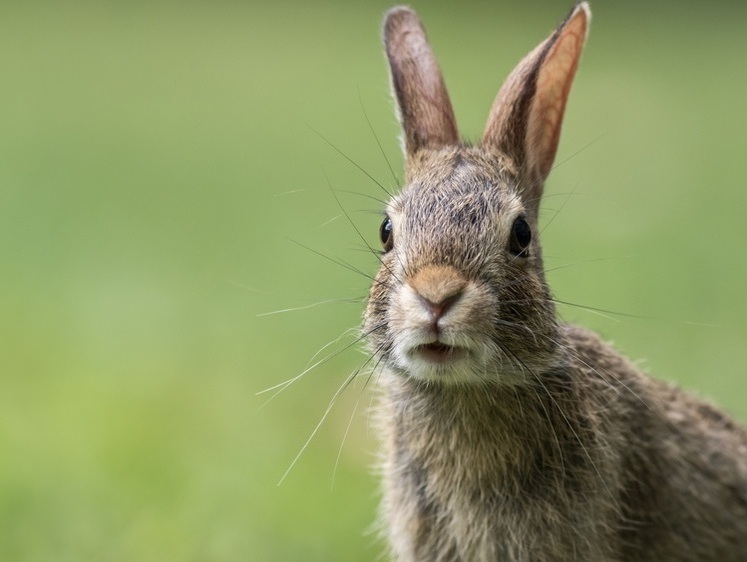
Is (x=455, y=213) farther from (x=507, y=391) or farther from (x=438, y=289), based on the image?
(x=507, y=391)

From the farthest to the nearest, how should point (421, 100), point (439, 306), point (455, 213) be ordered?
point (421, 100)
point (455, 213)
point (439, 306)

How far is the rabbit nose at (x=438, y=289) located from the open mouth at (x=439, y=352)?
0.16 metres

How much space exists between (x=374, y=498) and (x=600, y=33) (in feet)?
45.5

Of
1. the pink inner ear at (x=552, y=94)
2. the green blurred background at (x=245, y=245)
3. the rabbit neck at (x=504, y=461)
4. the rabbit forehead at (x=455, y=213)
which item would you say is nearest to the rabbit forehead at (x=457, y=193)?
the rabbit forehead at (x=455, y=213)

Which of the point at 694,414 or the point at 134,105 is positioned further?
the point at 134,105

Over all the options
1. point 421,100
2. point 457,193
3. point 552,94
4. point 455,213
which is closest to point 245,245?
point 421,100

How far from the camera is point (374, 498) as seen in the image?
21.5 ft

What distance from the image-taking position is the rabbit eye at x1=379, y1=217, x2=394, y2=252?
461 centimetres

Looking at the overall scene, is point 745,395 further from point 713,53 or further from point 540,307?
point 713,53

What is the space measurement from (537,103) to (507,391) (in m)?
1.25

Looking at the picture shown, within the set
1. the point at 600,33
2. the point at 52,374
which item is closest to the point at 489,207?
the point at 52,374

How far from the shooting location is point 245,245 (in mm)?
10375

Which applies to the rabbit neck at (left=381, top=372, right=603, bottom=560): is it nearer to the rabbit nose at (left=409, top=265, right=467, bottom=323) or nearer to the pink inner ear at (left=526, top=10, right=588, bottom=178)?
the rabbit nose at (left=409, top=265, right=467, bottom=323)

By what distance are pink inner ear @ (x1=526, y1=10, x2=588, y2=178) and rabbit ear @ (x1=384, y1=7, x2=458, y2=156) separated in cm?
36
